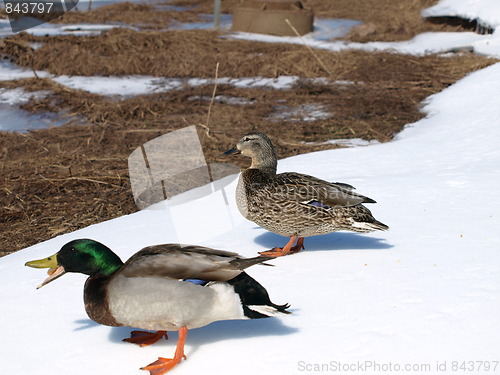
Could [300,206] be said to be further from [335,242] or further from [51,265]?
[51,265]

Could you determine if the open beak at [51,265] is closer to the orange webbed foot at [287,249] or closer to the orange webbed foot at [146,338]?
the orange webbed foot at [146,338]

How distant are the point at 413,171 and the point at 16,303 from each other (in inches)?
150

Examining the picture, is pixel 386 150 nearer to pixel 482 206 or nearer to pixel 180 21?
pixel 482 206

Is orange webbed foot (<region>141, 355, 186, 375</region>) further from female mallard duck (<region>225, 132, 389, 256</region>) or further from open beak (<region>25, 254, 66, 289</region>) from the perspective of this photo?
female mallard duck (<region>225, 132, 389, 256</region>)

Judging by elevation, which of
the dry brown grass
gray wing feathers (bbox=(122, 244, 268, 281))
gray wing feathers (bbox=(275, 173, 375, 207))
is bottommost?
the dry brown grass

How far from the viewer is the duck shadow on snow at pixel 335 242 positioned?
422 centimetres

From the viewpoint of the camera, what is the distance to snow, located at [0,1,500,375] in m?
2.89

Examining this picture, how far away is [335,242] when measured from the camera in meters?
4.35

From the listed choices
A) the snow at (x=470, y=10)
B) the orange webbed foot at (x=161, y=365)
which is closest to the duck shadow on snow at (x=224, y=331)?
the orange webbed foot at (x=161, y=365)

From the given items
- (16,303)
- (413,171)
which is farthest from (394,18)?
(16,303)

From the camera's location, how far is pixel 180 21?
54.8ft

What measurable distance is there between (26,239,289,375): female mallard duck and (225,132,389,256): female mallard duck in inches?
43.4

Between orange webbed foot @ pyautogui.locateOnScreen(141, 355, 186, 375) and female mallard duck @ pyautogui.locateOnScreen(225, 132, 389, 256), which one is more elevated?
female mallard duck @ pyautogui.locateOnScreen(225, 132, 389, 256)

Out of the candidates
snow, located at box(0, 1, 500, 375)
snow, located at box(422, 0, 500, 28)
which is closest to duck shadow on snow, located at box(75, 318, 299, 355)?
snow, located at box(0, 1, 500, 375)
